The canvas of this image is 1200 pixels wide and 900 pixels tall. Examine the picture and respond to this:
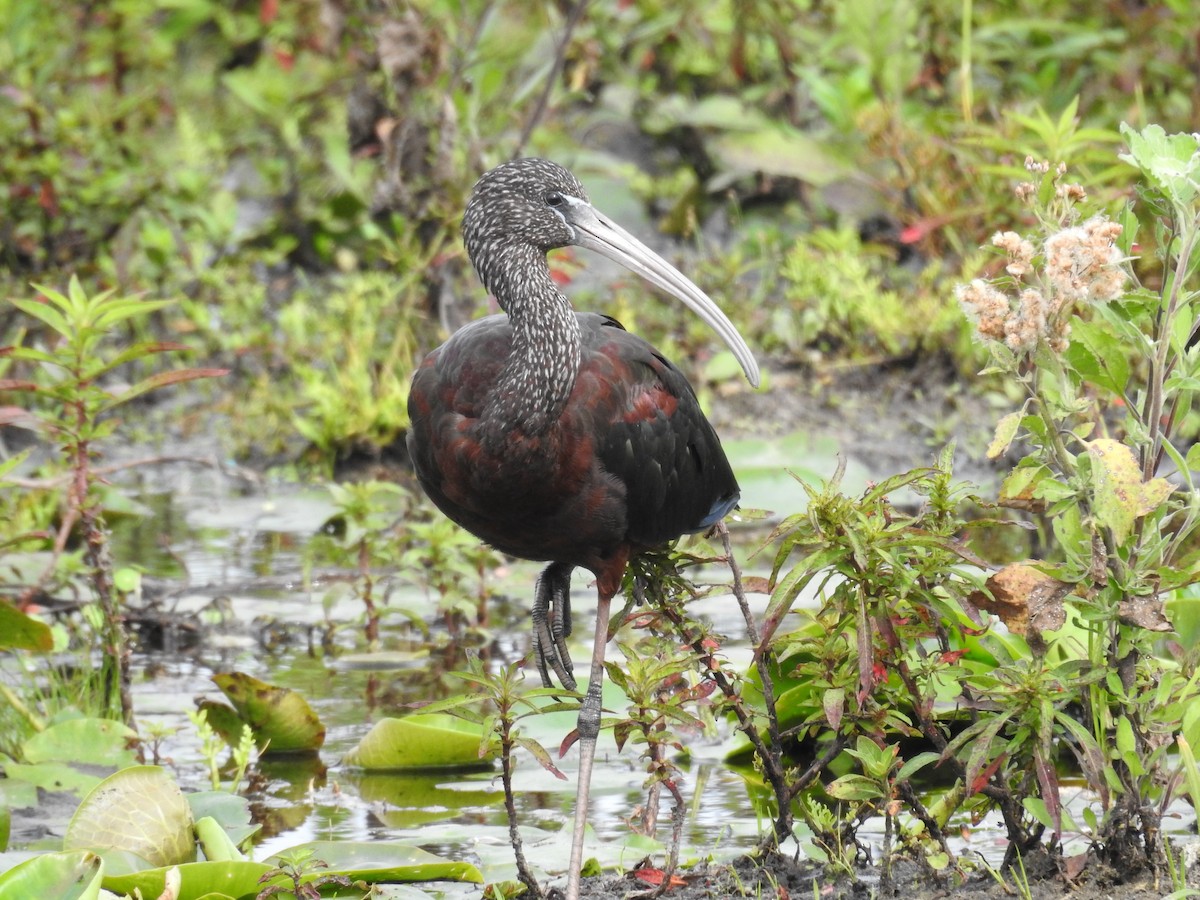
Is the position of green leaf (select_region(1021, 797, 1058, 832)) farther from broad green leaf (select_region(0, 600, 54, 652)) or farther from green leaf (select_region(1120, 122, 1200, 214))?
broad green leaf (select_region(0, 600, 54, 652))

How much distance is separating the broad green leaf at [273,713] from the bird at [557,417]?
0.76 m

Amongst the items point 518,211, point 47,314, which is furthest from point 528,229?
point 47,314

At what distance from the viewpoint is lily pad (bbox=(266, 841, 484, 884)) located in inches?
130

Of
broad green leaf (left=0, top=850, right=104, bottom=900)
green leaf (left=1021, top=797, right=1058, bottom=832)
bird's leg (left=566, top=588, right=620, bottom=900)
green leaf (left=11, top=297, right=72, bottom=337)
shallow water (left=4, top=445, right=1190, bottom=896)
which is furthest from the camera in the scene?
green leaf (left=11, top=297, right=72, bottom=337)

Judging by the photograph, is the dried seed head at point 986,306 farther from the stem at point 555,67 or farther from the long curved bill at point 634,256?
the stem at point 555,67

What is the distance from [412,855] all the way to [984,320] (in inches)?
64.9

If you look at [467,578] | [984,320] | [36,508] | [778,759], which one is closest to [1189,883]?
[778,759]

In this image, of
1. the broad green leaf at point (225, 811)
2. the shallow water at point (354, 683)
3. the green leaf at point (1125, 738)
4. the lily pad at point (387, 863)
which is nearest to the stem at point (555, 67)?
the shallow water at point (354, 683)

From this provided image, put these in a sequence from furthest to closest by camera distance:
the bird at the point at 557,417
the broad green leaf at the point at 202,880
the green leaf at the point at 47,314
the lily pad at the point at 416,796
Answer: the green leaf at the point at 47,314 → the lily pad at the point at 416,796 → the bird at the point at 557,417 → the broad green leaf at the point at 202,880

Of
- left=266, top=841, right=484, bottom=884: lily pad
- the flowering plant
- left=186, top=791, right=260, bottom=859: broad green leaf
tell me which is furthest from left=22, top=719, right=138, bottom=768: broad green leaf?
the flowering plant

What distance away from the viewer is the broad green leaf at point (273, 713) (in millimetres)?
4098

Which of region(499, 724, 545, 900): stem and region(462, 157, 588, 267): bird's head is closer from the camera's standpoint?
region(499, 724, 545, 900): stem

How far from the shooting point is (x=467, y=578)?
5215 millimetres

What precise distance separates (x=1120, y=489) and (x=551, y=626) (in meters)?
1.82
